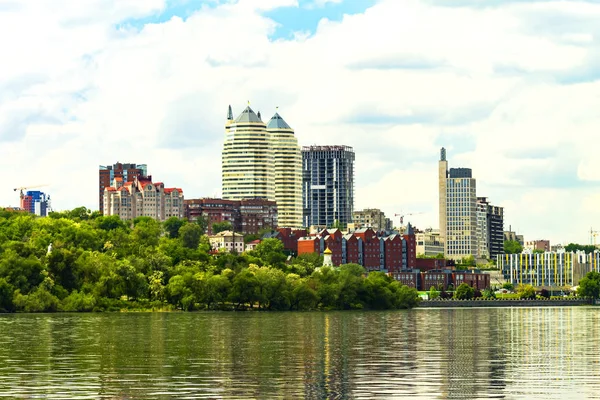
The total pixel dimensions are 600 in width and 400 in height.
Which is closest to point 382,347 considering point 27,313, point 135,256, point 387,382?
point 387,382

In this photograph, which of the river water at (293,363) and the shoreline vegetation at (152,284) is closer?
the river water at (293,363)

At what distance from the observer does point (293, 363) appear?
6291 cm

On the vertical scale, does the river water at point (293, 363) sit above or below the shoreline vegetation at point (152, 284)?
below

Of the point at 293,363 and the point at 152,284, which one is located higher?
the point at 152,284

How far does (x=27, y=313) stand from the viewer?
144m

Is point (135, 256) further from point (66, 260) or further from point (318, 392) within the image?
point (318, 392)

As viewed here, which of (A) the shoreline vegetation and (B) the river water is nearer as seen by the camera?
(B) the river water

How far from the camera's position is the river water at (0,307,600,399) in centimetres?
4966

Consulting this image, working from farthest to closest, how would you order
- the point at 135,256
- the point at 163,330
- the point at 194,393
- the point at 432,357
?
the point at 135,256
the point at 163,330
the point at 432,357
the point at 194,393

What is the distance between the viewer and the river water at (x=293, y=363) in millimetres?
49656

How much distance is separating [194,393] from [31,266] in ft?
348

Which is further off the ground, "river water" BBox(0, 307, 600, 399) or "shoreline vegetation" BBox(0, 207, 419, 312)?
"shoreline vegetation" BBox(0, 207, 419, 312)

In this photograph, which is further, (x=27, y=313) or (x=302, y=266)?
(x=302, y=266)

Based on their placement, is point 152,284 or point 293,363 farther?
point 152,284
